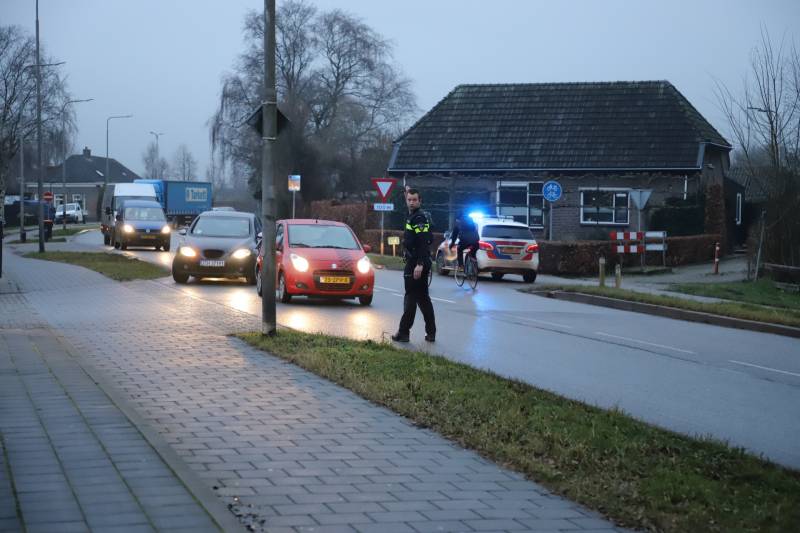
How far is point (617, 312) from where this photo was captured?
20750 mm

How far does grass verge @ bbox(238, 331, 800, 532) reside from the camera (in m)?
5.81

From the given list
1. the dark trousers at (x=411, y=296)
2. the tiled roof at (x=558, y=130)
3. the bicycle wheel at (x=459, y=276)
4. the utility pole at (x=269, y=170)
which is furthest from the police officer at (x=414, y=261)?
the tiled roof at (x=558, y=130)

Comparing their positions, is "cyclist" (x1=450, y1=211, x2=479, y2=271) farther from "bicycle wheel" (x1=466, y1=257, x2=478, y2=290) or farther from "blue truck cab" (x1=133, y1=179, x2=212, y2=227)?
"blue truck cab" (x1=133, y1=179, x2=212, y2=227)

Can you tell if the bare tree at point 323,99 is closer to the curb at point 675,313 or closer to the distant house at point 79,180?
the curb at point 675,313

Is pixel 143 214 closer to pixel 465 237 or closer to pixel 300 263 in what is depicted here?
pixel 465 237

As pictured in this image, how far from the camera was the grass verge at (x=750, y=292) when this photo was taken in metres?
23.4

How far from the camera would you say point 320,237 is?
2112 cm

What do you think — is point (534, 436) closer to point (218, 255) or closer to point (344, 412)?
point (344, 412)

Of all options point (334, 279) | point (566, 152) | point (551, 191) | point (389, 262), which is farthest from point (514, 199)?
Answer: point (334, 279)

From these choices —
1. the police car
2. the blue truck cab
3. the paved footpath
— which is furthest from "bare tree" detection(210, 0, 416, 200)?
the paved footpath

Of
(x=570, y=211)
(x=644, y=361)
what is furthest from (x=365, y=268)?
(x=570, y=211)

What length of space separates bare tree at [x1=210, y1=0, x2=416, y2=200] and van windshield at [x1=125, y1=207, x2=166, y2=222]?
2638 centimetres

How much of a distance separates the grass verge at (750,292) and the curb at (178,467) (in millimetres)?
16811

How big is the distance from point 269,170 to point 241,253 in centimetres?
1153
